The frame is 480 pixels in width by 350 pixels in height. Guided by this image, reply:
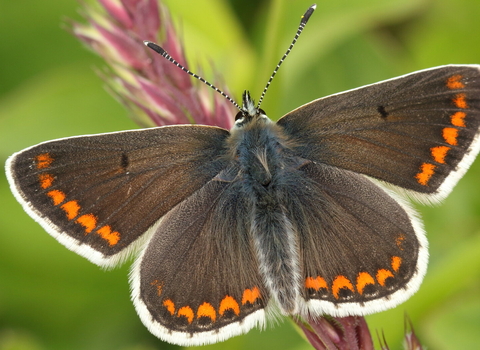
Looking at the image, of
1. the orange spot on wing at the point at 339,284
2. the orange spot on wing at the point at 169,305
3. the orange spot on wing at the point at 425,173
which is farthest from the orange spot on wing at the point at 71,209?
the orange spot on wing at the point at 425,173

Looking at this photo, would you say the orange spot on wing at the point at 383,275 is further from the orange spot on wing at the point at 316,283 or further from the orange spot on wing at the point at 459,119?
the orange spot on wing at the point at 459,119

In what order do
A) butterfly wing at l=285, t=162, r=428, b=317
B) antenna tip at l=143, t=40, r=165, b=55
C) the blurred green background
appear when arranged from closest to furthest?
butterfly wing at l=285, t=162, r=428, b=317 → antenna tip at l=143, t=40, r=165, b=55 → the blurred green background

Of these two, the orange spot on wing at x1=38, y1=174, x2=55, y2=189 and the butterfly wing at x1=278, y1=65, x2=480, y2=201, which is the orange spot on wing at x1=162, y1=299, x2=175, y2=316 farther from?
the butterfly wing at x1=278, y1=65, x2=480, y2=201

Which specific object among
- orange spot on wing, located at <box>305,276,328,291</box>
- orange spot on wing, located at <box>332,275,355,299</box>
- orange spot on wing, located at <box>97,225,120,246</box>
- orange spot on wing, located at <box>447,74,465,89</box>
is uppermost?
orange spot on wing, located at <box>97,225,120,246</box>

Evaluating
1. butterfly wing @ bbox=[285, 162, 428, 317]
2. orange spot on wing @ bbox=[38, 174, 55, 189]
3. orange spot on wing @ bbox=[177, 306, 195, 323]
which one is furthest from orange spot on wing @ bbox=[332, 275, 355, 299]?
orange spot on wing @ bbox=[38, 174, 55, 189]

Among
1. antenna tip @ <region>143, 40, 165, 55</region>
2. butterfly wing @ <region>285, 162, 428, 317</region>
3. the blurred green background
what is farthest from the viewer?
the blurred green background

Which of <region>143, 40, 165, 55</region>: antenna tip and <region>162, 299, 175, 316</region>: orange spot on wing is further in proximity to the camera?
<region>143, 40, 165, 55</region>: antenna tip

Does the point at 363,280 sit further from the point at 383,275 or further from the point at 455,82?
the point at 455,82

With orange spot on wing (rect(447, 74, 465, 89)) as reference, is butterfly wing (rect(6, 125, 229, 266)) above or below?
above
